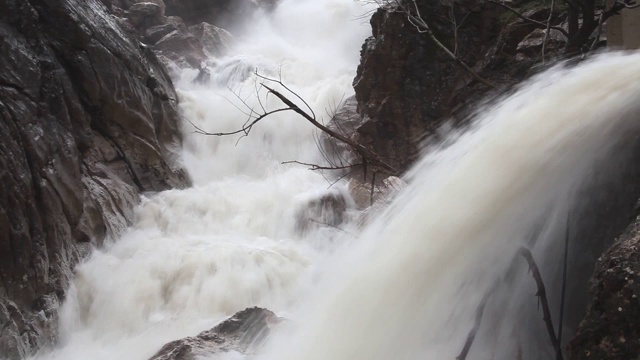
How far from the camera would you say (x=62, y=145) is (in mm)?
8820

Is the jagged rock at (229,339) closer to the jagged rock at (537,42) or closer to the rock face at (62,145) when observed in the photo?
the rock face at (62,145)

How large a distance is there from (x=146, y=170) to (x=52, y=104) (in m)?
3.04

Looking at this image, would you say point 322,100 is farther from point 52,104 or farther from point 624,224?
point 624,224

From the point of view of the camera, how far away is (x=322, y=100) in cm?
1753

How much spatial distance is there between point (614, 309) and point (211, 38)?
26460mm

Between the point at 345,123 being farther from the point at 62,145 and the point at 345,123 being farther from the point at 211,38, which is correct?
the point at 211,38

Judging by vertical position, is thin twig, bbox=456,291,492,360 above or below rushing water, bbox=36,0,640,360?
below

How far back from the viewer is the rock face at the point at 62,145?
22.6 feet

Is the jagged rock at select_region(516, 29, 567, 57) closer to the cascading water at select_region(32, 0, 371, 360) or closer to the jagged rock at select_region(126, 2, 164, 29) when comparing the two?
the cascading water at select_region(32, 0, 371, 360)

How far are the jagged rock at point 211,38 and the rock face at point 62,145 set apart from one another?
11904 mm

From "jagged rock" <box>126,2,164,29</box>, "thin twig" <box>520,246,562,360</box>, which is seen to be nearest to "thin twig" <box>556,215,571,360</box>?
"thin twig" <box>520,246,562,360</box>

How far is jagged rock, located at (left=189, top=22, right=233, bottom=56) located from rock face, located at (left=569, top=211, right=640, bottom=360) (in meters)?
25.2

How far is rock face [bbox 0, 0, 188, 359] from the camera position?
6.89 meters

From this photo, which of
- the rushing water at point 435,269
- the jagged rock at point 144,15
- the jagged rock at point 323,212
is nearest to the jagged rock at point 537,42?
the rushing water at point 435,269
